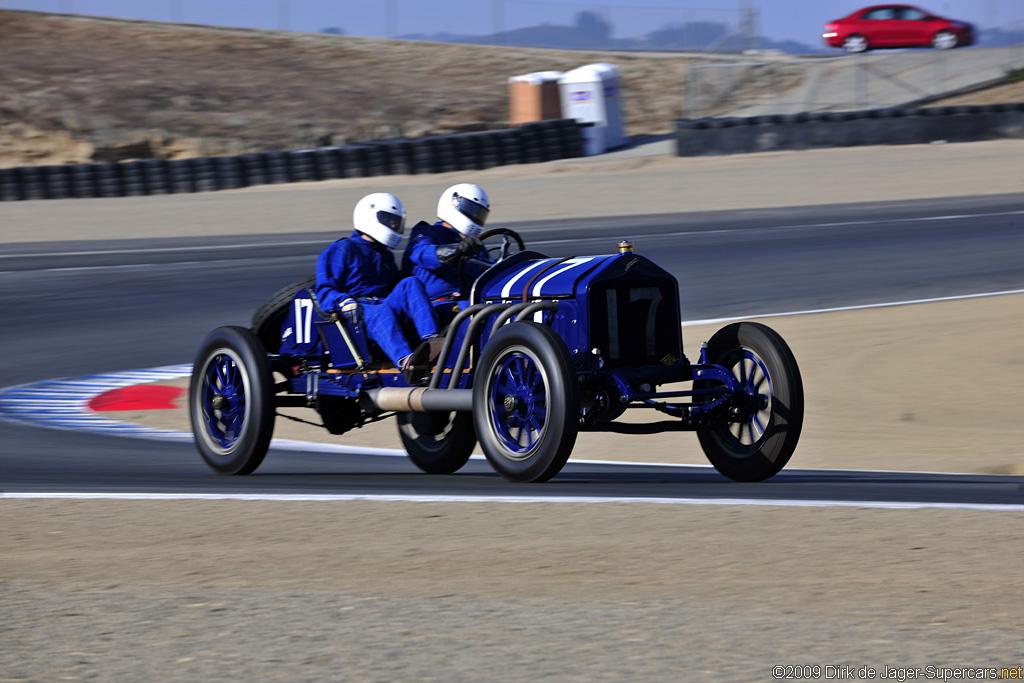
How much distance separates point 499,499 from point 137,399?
583 centimetres

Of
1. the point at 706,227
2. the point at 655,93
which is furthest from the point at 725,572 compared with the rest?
the point at 655,93

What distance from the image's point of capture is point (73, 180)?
83.8 ft

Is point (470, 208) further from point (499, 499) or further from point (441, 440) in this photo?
point (499, 499)

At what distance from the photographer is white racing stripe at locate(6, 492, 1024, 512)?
597 centimetres

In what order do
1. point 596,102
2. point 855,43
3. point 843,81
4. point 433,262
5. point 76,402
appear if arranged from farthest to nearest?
point 855,43
point 843,81
point 596,102
point 76,402
point 433,262

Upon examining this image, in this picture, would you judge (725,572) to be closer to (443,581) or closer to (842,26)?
(443,581)

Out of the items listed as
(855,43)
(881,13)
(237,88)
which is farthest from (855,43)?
(237,88)

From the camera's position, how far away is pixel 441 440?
26.7 ft

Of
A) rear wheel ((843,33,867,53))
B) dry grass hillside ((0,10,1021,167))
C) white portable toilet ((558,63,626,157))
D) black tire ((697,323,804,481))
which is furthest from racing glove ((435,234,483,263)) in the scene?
rear wheel ((843,33,867,53))

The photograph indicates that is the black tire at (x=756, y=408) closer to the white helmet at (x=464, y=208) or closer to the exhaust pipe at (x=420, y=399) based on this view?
the exhaust pipe at (x=420, y=399)

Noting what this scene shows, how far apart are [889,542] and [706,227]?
52.7 feet

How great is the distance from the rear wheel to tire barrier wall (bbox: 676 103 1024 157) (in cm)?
1429

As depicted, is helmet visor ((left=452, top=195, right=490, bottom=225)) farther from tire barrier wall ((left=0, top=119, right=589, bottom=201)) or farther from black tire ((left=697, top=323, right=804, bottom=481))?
tire barrier wall ((left=0, top=119, right=589, bottom=201))

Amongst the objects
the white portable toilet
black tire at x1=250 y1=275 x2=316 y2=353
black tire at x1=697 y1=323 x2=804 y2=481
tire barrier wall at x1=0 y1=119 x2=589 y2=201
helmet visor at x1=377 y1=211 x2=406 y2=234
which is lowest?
black tire at x1=697 y1=323 x2=804 y2=481
